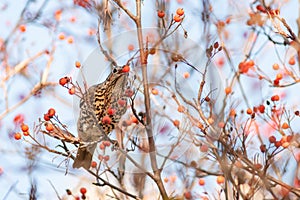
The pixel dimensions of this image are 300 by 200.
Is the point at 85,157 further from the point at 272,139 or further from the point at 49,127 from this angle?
the point at 272,139

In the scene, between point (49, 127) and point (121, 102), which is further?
point (121, 102)

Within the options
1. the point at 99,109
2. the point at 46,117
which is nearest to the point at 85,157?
the point at 99,109

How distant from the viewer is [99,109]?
5.18 metres

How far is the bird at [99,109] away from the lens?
4.89 metres

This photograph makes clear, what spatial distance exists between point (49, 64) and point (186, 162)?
14.7 ft

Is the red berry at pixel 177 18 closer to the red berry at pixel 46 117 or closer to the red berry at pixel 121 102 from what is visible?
the red berry at pixel 121 102

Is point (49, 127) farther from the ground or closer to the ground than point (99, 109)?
closer to the ground

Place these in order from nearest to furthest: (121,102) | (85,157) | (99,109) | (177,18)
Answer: (177,18) → (121,102) → (85,157) → (99,109)

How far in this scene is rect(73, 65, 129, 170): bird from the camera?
16.0ft

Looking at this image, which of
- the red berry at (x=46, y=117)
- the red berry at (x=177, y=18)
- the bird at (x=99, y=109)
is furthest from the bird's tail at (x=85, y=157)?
the red berry at (x=177, y=18)

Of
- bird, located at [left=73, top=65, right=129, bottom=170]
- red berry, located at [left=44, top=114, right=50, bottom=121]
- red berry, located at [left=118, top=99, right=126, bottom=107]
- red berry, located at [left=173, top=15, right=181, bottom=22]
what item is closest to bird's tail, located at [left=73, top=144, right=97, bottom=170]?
bird, located at [left=73, top=65, right=129, bottom=170]

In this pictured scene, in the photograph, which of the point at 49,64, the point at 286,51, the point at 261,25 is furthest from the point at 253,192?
the point at 49,64

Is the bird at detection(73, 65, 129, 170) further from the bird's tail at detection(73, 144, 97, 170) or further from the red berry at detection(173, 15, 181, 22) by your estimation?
the red berry at detection(173, 15, 181, 22)

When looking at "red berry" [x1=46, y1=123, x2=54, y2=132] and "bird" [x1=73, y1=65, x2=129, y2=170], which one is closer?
"red berry" [x1=46, y1=123, x2=54, y2=132]
